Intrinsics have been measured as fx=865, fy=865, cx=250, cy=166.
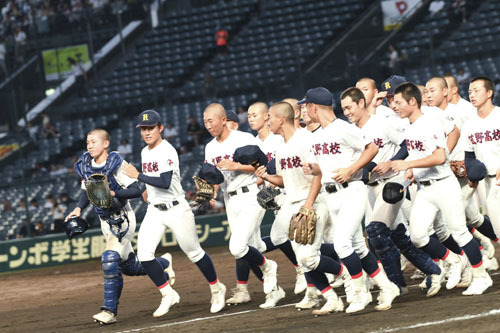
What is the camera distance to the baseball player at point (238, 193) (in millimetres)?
9602

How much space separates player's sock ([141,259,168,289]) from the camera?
31.5 feet

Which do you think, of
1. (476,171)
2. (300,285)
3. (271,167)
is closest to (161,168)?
(271,167)

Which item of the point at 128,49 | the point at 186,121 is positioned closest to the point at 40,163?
the point at 186,121

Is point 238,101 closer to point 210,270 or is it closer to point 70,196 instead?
point 70,196

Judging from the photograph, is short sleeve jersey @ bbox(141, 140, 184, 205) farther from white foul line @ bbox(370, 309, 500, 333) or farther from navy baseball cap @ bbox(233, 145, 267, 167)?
white foul line @ bbox(370, 309, 500, 333)

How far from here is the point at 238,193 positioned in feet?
32.0

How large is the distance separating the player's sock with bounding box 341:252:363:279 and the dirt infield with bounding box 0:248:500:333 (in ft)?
1.24

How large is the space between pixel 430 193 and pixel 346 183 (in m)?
0.97

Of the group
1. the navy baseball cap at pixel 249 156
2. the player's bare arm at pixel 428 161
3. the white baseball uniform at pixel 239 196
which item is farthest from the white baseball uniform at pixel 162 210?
the player's bare arm at pixel 428 161

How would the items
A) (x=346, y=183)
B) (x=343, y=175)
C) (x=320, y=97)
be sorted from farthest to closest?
(x=320, y=97), (x=346, y=183), (x=343, y=175)

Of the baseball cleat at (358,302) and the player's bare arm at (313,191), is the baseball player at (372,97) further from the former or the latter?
the baseball cleat at (358,302)

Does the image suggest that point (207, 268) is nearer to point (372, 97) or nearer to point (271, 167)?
point (271, 167)

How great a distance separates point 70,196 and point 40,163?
5824mm

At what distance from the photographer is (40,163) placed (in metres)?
25.7
